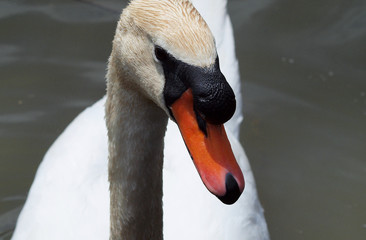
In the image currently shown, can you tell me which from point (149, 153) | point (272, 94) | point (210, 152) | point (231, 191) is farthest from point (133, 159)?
point (272, 94)

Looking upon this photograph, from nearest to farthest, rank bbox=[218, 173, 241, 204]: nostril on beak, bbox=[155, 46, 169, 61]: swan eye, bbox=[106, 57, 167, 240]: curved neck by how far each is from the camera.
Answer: bbox=[218, 173, 241, 204]: nostril on beak → bbox=[155, 46, 169, 61]: swan eye → bbox=[106, 57, 167, 240]: curved neck

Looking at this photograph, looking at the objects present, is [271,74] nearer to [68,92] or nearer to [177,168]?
[68,92]

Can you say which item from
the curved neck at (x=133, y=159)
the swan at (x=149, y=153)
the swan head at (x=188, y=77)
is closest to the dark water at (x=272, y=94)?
the swan at (x=149, y=153)

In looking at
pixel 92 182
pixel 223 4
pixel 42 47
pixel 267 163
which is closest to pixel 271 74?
pixel 267 163

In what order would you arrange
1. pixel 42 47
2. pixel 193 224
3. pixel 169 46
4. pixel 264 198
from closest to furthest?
pixel 169 46, pixel 193 224, pixel 264 198, pixel 42 47

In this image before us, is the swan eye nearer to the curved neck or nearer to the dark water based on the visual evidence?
the curved neck

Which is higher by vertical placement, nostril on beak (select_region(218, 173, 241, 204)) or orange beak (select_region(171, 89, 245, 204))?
orange beak (select_region(171, 89, 245, 204))

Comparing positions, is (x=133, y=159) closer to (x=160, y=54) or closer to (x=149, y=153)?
(x=149, y=153)

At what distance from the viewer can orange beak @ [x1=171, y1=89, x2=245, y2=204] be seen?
89.8 inches

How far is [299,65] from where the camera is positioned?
232 inches

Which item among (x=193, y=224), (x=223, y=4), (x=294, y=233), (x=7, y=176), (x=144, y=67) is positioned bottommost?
(x=294, y=233)

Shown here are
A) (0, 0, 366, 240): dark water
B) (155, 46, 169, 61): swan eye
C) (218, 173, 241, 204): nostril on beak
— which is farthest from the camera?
(0, 0, 366, 240): dark water

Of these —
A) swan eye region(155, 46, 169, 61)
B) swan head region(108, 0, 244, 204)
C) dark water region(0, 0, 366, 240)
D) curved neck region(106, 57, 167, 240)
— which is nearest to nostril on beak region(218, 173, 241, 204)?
swan head region(108, 0, 244, 204)

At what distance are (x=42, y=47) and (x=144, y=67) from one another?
3638 millimetres
